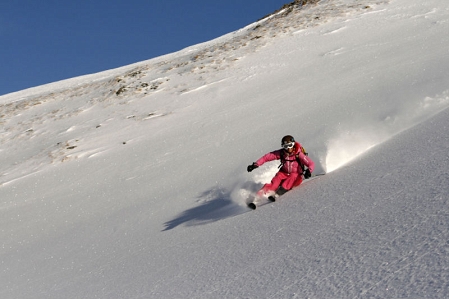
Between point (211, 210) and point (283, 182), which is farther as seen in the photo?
point (211, 210)

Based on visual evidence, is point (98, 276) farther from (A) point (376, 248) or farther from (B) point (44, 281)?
(A) point (376, 248)

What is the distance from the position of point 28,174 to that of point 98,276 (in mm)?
9753

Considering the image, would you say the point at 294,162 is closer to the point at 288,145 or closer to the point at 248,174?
the point at 288,145

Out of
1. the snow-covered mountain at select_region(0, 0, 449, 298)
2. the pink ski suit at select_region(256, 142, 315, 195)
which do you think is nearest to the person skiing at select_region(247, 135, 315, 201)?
the pink ski suit at select_region(256, 142, 315, 195)

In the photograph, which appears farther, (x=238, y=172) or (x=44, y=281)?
(x=238, y=172)

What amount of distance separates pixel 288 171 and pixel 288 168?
0.04 m

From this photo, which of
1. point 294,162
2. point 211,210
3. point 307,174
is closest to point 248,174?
point 294,162

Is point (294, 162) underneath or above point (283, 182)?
above

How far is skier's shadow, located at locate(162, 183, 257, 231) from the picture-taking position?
644 centimetres

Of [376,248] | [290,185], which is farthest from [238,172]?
[376,248]

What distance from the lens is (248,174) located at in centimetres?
800

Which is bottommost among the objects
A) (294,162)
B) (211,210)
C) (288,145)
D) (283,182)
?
(211,210)

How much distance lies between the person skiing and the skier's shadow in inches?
17.3

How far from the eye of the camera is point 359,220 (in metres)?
3.99
